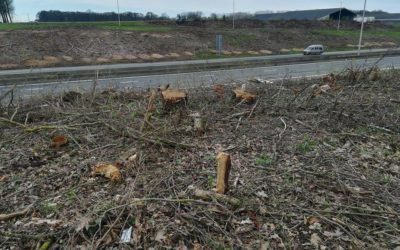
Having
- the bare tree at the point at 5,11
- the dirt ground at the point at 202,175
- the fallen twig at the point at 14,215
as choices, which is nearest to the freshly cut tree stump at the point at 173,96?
the dirt ground at the point at 202,175

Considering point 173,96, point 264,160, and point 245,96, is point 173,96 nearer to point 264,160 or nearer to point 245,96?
point 245,96

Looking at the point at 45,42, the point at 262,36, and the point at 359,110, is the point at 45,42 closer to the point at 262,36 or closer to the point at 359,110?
the point at 262,36

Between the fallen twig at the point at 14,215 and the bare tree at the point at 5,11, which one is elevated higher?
the bare tree at the point at 5,11

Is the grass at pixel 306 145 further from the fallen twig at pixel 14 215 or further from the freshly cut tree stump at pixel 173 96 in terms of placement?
the fallen twig at pixel 14 215

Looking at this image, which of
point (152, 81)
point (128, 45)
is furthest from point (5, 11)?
point (152, 81)

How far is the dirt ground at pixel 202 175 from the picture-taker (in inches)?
121

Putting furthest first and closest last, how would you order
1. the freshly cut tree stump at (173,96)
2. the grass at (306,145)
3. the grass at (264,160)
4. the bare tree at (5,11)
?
the bare tree at (5,11) → the freshly cut tree stump at (173,96) → the grass at (306,145) → the grass at (264,160)

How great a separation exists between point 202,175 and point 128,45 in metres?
24.1

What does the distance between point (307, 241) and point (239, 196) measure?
0.80 meters

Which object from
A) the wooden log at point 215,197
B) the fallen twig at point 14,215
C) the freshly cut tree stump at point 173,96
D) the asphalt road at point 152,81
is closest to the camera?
the fallen twig at point 14,215

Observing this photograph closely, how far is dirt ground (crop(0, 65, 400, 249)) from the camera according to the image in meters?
3.07

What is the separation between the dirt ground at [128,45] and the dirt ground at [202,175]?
15.8m

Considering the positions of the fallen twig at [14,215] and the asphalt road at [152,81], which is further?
the asphalt road at [152,81]

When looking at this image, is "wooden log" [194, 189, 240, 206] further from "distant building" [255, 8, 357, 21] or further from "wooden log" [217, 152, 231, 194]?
"distant building" [255, 8, 357, 21]
